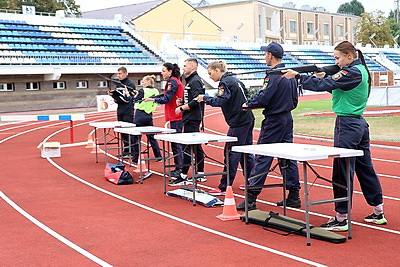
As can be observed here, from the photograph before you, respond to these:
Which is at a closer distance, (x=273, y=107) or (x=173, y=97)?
(x=273, y=107)

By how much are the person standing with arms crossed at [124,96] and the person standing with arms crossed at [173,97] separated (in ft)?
6.46

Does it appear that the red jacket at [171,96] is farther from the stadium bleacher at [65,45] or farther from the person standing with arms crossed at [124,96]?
the stadium bleacher at [65,45]

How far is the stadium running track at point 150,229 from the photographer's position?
5523mm

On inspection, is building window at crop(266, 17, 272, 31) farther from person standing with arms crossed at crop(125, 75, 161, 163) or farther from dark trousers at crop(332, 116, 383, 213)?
dark trousers at crop(332, 116, 383, 213)

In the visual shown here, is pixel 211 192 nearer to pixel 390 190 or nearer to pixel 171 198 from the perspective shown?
pixel 171 198

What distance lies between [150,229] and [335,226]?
2.18m

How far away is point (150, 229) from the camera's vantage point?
265 inches

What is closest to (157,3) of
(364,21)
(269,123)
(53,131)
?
(53,131)

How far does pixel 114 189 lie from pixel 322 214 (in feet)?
12.6

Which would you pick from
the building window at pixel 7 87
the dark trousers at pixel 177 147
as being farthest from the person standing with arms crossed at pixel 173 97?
the building window at pixel 7 87

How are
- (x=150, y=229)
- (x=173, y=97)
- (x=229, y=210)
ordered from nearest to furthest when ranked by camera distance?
(x=150, y=229), (x=229, y=210), (x=173, y=97)

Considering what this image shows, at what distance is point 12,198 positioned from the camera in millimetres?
8898

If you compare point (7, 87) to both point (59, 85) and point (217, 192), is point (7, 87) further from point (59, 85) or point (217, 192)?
point (217, 192)

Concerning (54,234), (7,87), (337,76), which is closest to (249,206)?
(337,76)
